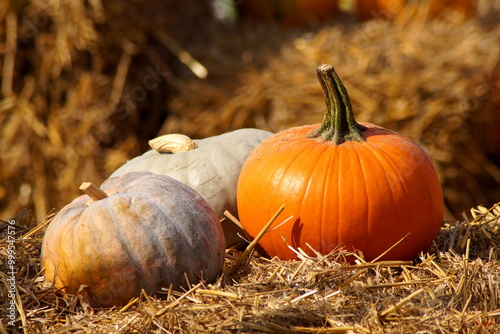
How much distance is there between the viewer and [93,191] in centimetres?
196

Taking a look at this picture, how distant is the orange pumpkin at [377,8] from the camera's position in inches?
201

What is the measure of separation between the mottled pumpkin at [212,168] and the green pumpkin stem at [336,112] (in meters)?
0.44

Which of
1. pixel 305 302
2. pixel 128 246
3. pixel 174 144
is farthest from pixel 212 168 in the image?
pixel 305 302

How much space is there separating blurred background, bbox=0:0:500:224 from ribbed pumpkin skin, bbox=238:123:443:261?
1951mm

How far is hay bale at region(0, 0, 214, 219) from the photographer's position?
415 cm

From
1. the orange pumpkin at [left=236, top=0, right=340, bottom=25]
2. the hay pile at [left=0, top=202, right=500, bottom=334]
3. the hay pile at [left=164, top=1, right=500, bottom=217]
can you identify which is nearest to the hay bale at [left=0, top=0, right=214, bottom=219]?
the hay pile at [left=164, top=1, right=500, bottom=217]

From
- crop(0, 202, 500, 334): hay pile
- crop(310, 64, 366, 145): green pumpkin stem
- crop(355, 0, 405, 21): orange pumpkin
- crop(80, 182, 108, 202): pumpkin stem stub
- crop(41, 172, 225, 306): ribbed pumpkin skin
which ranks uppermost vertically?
crop(355, 0, 405, 21): orange pumpkin

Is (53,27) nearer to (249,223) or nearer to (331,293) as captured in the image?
(249,223)

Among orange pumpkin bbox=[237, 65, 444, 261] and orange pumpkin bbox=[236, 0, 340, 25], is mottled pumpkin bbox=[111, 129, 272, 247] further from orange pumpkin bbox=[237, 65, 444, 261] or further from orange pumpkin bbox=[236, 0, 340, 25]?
orange pumpkin bbox=[236, 0, 340, 25]

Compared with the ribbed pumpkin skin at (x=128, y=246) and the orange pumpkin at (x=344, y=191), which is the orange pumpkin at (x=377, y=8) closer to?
the orange pumpkin at (x=344, y=191)

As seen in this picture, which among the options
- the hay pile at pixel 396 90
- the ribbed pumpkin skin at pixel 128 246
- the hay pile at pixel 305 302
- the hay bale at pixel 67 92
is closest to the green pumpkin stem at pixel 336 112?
the hay pile at pixel 305 302

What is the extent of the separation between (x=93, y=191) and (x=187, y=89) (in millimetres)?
2754

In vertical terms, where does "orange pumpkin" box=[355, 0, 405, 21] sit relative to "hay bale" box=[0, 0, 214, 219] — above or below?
above

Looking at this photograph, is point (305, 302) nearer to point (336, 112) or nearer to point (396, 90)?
point (336, 112)
